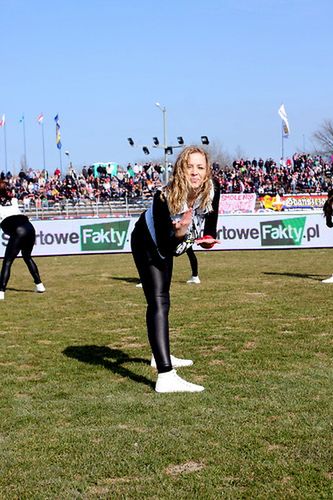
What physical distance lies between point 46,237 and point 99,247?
1.75 metres

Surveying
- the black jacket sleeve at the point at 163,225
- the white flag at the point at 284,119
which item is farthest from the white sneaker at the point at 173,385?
the white flag at the point at 284,119

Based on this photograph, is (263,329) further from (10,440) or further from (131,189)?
(131,189)

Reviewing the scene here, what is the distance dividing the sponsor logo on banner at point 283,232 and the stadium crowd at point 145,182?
1629cm

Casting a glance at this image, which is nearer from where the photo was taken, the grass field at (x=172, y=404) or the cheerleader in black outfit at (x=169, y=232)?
the grass field at (x=172, y=404)

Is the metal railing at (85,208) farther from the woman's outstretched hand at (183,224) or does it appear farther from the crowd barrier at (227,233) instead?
the woman's outstretched hand at (183,224)

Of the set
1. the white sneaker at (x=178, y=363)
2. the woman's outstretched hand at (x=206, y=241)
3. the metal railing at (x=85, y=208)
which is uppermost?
the woman's outstretched hand at (x=206, y=241)

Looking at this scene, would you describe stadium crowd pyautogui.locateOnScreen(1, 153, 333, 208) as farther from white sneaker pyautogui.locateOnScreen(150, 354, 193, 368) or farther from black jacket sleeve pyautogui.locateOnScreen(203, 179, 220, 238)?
black jacket sleeve pyautogui.locateOnScreen(203, 179, 220, 238)

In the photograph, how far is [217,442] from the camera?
4.27m

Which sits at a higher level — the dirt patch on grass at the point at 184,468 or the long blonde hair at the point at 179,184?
the long blonde hair at the point at 179,184

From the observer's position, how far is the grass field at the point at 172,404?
3.71 meters

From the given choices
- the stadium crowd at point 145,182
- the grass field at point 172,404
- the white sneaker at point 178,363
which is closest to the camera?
the grass field at point 172,404

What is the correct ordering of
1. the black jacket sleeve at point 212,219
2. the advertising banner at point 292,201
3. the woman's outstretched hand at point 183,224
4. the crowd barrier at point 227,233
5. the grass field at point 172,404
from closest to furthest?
the grass field at point 172,404, the woman's outstretched hand at point 183,224, the black jacket sleeve at point 212,219, the crowd barrier at point 227,233, the advertising banner at point 292,201

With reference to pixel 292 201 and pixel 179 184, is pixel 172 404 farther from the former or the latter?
pixel 292 201

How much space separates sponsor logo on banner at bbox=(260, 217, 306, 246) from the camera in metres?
22.1
